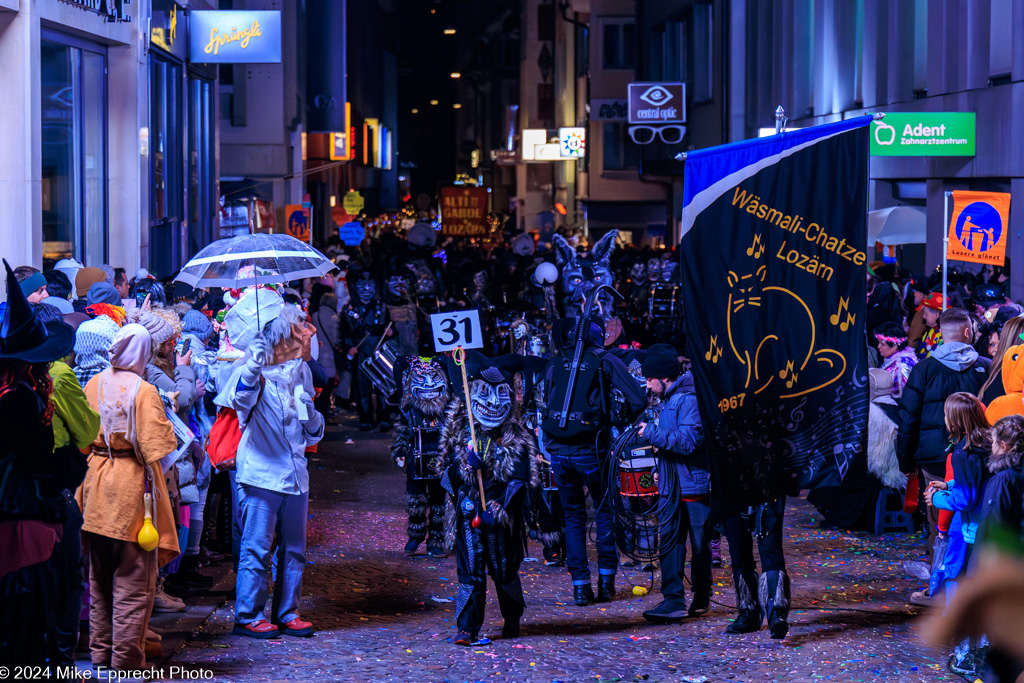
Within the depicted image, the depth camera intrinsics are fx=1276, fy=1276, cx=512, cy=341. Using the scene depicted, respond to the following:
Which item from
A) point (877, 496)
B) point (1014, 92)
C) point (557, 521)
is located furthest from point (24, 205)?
point (1014, 92)

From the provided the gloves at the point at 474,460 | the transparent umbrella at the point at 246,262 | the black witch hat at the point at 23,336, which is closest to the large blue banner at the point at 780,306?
the gloves at the point at 474,460

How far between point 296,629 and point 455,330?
2011mm

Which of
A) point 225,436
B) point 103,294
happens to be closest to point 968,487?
point 225,436

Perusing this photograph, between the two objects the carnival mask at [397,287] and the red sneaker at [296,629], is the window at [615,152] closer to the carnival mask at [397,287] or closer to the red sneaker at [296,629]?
the carnival mask at [397,287]

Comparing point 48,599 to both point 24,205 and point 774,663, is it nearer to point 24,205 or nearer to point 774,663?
point 774,663

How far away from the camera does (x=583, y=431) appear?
8211 millimetres

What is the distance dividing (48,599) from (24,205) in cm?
757

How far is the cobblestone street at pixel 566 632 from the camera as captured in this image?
6.55 metres

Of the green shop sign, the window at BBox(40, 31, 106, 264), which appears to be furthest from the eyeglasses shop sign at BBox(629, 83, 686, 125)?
the window at BBox(40, 31, 106, 264)

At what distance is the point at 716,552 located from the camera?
9.27m

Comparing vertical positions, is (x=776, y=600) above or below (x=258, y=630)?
→ above

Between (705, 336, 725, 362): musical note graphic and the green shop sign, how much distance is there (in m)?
11.3

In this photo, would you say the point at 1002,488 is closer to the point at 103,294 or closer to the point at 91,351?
the point at 91,351

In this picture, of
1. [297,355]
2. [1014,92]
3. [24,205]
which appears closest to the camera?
[297,355]
